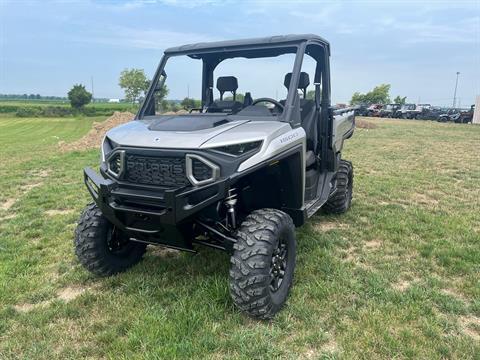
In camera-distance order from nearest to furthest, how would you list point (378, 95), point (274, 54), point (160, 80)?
point (274, 54)
point (160, 80)
point (378, 95)

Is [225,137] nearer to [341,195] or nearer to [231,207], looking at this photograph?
[231,207]

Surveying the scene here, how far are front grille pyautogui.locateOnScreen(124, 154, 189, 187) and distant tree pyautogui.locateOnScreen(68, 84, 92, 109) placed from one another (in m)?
53.7

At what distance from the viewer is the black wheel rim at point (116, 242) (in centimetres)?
394

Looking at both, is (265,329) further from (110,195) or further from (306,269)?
(110,195)

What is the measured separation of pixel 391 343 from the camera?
283 centimetres

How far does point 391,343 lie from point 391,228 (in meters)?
2.62

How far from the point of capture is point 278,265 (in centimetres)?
337

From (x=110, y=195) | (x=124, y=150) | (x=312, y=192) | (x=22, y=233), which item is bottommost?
(x=22, y=233)

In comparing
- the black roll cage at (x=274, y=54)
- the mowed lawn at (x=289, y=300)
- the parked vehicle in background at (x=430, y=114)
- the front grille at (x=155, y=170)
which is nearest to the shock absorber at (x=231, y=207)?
the front grille at (x=155, y=170)

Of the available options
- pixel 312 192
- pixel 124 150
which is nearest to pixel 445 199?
pixel 312 192

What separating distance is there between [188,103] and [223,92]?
41cm

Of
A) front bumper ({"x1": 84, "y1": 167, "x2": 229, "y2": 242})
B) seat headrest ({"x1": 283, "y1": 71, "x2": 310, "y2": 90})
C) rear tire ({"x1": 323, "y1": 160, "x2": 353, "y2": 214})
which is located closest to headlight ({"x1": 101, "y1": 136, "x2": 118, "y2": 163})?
front bumper ({"x1": 84, "y1": 167, "x2": 229, "y2": 242})

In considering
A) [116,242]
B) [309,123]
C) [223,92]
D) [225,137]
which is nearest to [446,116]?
[309,123]

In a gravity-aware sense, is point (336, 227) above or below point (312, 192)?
below
